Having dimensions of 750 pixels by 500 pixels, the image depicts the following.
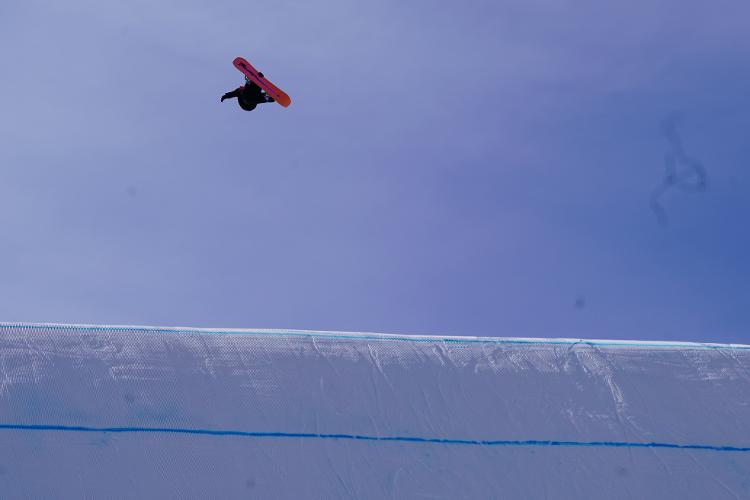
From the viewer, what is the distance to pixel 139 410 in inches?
176

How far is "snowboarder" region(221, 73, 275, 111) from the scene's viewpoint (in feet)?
17.8

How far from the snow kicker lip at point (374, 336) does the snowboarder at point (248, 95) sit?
1.43m

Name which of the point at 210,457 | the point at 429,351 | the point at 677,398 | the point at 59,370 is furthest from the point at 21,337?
the point at 677,398

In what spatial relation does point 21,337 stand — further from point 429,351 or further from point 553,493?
point 553,493

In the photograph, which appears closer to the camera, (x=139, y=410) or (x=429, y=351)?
(x=139, y=410)

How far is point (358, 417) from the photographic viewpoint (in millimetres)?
4578

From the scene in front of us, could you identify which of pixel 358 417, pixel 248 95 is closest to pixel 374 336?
pixel 358 417

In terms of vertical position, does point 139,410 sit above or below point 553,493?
above

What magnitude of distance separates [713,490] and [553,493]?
0.81m

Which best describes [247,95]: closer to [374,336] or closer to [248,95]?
[248,95]

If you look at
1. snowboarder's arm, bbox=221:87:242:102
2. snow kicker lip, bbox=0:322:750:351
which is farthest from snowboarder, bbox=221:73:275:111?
snow kicker lip, bbox=0:322:750:351

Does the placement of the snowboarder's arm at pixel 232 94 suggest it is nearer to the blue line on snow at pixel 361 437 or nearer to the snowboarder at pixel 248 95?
the snowboarder at pixel 248 95

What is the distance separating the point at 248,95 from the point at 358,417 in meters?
2.03

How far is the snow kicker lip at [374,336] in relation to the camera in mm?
4617
